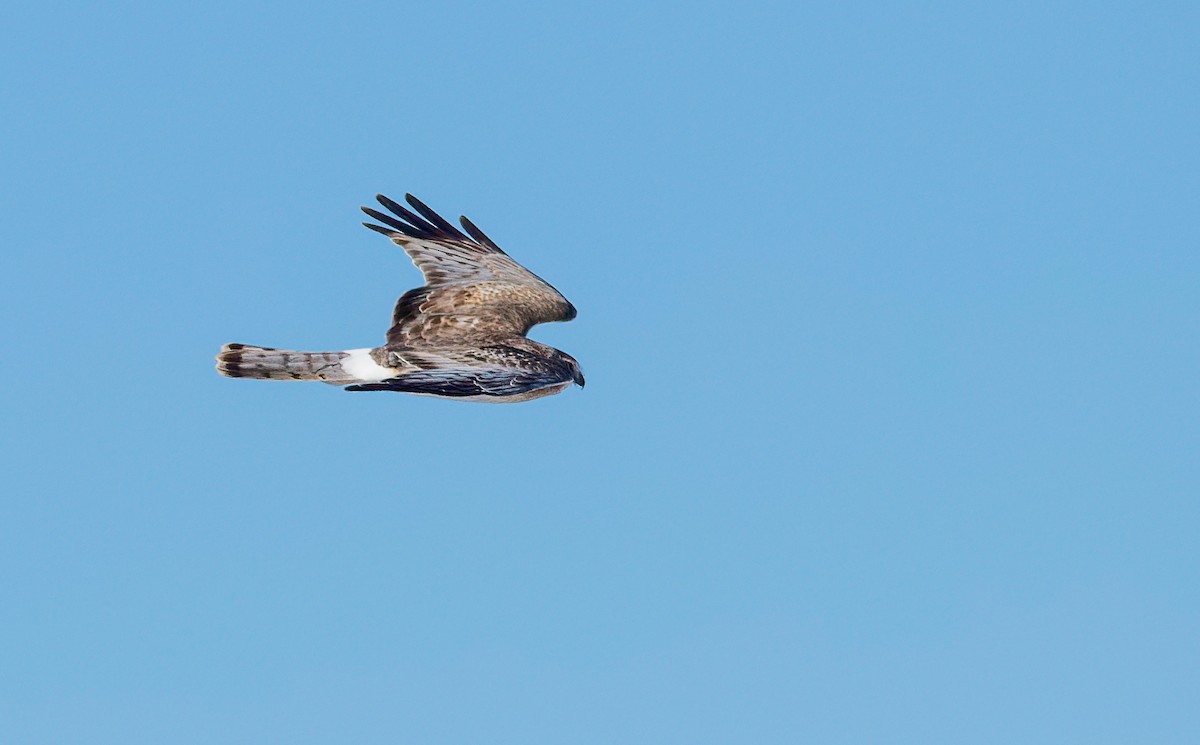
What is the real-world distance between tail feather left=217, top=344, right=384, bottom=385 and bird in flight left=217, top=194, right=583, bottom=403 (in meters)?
0.01

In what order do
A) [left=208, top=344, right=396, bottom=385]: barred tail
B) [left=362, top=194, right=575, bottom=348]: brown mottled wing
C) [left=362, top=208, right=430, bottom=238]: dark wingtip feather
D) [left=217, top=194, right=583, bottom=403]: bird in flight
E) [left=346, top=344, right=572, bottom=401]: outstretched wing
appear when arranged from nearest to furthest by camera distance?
[left=346, top=344, right=572, bottom=401]: outstretched wing → [left=217, top=194, right=583, bottom=403]: bird in flight → [left=208, top=344, right=396, bottom=385]: barred tail → [left=362, top=194, right=575, bottom=348]: brown mottled wing → [left=362, top=208, right=430, bottom=238]: dark wingtip feather

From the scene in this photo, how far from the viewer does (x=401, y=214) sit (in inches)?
857

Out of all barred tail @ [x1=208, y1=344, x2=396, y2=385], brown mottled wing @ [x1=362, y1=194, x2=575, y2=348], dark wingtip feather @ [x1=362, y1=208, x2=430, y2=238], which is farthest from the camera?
dark wingtip feather @ [x1=362, y1=208, x2=430, y2=238]

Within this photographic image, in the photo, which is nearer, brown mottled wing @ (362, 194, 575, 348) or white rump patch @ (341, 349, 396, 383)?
white rump patch @ (341, 349, 396, 383)

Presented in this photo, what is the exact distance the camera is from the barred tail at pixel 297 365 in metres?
Result: 19.2

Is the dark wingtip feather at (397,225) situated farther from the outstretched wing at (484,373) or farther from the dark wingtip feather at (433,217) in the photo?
the outstretched wing at (484,373)

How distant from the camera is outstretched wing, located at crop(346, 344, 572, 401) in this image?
57.9 ft

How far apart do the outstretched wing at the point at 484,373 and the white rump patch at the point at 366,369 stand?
31 cm

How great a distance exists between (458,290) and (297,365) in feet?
8.80

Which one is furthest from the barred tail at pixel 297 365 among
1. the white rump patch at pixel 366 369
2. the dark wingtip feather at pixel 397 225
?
the dark wingtip feather at pixel 397 225

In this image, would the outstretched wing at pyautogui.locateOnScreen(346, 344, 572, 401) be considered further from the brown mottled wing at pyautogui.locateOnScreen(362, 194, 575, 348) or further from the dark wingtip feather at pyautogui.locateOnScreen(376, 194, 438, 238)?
the dark wingtip feather at pyautogui.locateOnScreen(376, 194, 438, 238)

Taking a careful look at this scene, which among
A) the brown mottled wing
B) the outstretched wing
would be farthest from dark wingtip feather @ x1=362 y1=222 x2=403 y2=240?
the outstretched wing

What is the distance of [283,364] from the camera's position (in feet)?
63.0

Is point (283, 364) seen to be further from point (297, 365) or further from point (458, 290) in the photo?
point (458, 290)
